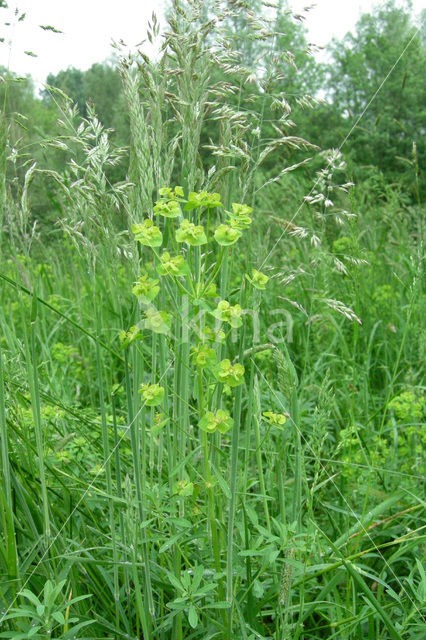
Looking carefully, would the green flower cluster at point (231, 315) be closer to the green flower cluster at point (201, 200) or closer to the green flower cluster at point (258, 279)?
the green flower cluster at point (258, 279)

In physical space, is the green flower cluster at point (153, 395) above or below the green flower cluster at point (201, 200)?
below

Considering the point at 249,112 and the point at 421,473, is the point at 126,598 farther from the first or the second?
the point at 249,112

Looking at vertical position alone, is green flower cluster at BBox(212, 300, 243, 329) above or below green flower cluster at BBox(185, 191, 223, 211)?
below

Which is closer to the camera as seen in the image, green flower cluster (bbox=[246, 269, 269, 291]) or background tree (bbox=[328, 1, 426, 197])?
green flower cluster (bbox=[246, 269, 269, 291])

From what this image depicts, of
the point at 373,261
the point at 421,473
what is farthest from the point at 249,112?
the point at 373,261

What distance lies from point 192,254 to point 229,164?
249 mm

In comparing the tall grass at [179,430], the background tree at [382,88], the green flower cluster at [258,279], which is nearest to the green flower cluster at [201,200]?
the tall grass at [179,430]

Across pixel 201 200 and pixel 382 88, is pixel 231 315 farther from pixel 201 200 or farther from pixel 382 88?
pixel 382 88

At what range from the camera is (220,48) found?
1478mm

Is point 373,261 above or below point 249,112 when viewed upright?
below

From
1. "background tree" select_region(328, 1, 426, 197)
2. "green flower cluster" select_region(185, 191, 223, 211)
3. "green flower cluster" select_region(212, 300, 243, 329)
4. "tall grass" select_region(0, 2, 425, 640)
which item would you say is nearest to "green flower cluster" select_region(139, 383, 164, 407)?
"tall grass" select_region(0, 2, 425, 640)

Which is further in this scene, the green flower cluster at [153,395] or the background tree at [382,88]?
the background tree at [382,88]

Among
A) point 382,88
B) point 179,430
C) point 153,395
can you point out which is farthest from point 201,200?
point 382,88

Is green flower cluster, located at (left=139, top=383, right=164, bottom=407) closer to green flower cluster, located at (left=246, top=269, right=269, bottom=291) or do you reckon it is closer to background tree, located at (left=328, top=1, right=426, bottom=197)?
green flower cluster, located at (left=246, top=269, right=269, bottom=291)
